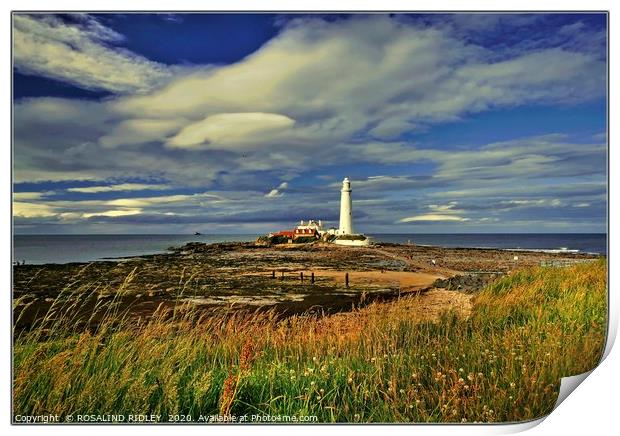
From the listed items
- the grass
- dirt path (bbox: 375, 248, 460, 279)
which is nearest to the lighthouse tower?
dirt path (bbox: 375, 248, 460, 279)

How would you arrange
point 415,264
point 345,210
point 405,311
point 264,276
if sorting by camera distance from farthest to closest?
point 415,264
point 264,276
point 345,210
point 405,311

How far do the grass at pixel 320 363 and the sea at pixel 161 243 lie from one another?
0.35 m

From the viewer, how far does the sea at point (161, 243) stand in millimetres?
4070

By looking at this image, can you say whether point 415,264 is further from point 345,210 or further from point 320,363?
point 320,363

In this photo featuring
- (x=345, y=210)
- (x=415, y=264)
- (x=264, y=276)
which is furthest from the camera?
(x=415, y=264)

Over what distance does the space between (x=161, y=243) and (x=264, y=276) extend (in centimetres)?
104

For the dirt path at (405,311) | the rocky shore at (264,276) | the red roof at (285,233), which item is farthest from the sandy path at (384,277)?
the red roof at (285,233)

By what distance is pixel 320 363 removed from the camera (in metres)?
3.92

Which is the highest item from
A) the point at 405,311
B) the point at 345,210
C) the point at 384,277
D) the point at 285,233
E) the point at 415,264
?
the point at 345,210

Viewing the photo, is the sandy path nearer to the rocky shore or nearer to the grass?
the rocky shore

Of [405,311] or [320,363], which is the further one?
[405,311]

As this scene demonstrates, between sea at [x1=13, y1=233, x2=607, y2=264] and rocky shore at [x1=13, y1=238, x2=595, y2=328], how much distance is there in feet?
0.22

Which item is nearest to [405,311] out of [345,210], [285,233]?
[345,210]

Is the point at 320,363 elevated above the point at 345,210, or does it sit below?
below
